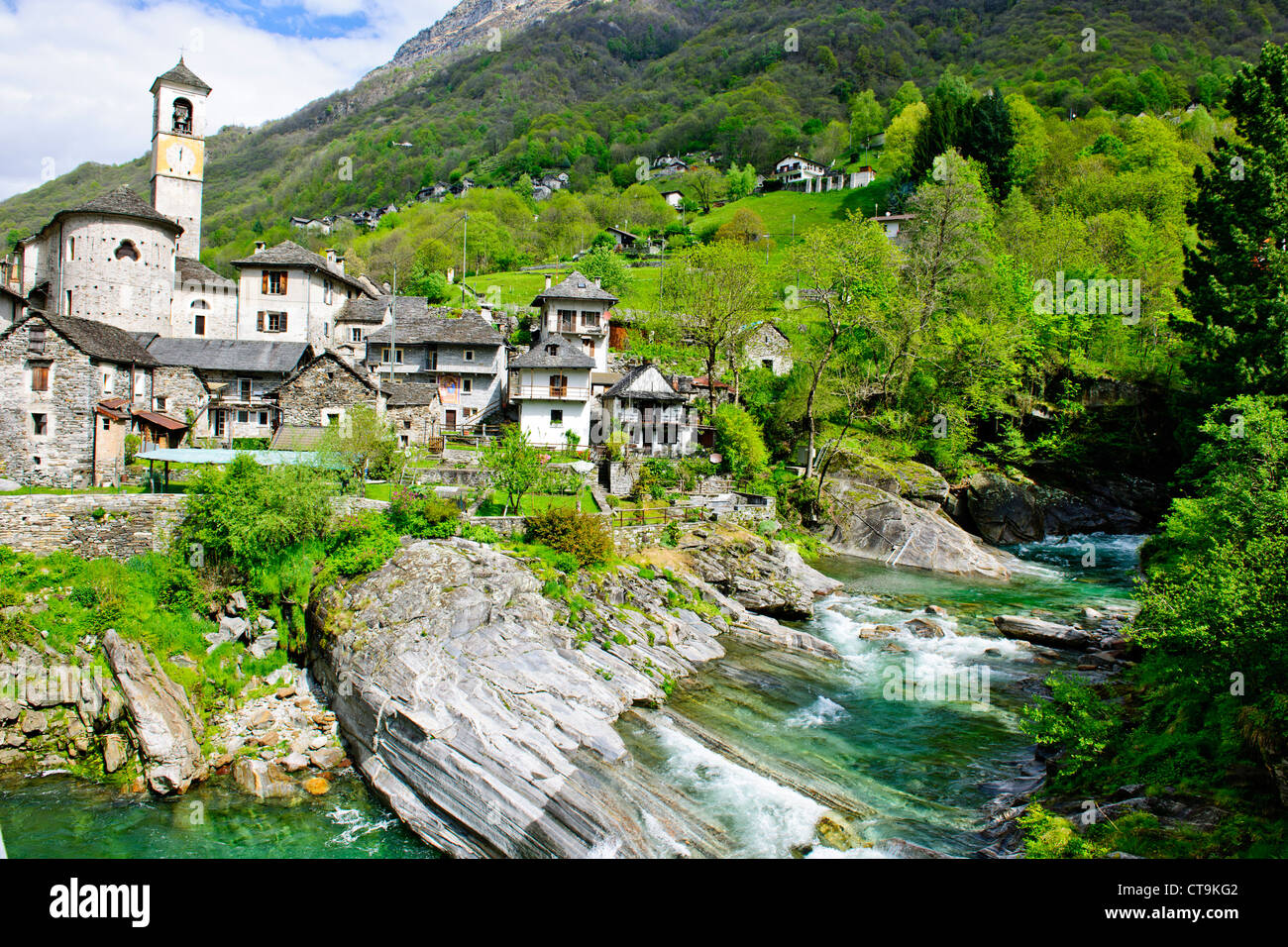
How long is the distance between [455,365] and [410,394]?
7.74 m

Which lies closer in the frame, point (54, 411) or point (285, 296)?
point (54, 411)

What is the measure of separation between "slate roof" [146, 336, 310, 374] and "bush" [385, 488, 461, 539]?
23849 mm

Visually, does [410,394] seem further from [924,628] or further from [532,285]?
[532,285]

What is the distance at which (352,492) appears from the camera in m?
29.1

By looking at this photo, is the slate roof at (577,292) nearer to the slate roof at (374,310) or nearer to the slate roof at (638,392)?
the slate roof at (374,310)

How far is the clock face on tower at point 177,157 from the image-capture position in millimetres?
59094

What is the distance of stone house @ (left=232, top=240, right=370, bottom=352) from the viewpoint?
52906 mm

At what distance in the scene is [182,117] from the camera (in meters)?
60.6

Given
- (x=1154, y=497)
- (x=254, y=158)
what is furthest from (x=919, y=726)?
(x=254, y=158)

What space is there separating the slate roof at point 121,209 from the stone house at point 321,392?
67.0 feet

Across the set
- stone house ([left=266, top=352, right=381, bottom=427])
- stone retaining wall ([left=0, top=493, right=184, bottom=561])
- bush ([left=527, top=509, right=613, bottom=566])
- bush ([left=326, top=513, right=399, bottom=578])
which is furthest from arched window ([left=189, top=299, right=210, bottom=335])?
bush ([left=527, top=509, right=613, bottom=566])

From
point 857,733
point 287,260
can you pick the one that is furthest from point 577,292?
point 857,733

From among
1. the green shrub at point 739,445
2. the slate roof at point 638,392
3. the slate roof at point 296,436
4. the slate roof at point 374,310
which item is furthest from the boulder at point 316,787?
the slate roof at point 374,310
